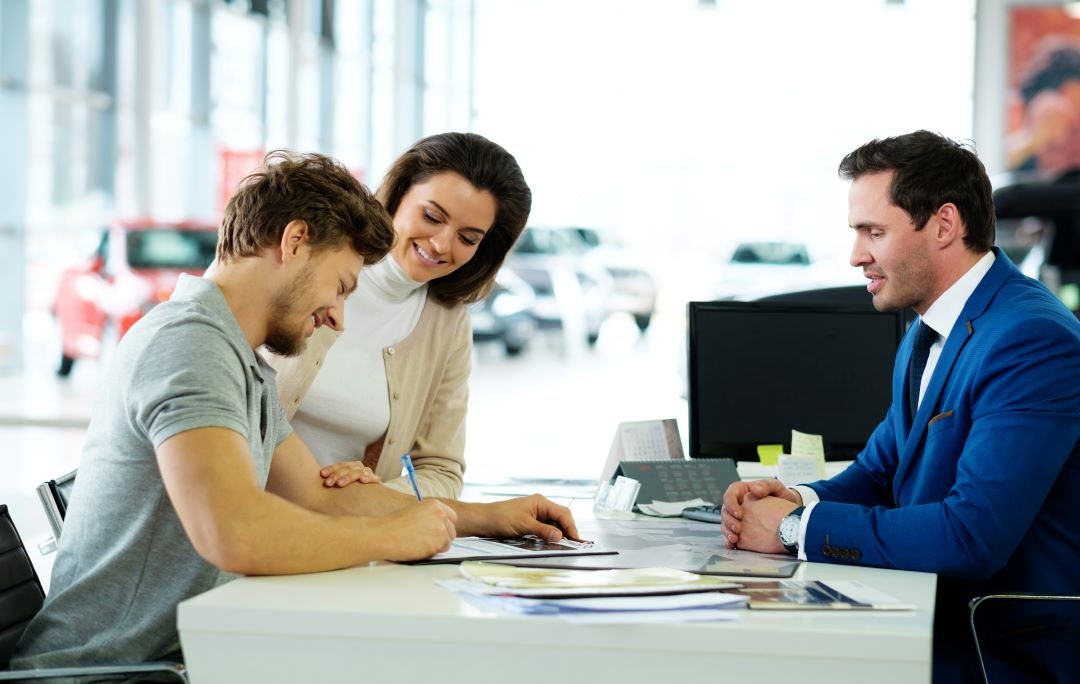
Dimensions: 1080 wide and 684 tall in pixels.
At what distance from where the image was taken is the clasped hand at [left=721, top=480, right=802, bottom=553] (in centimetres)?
224

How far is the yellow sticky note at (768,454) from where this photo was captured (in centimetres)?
Answer: 327

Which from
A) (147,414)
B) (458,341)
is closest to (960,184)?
(458,341)

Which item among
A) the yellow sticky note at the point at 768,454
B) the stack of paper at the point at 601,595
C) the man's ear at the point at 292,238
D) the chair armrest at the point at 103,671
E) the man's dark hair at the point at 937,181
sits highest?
the man's dark hair at the point at 937,181

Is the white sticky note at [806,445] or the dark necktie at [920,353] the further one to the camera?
the white sticky note at [806,445]

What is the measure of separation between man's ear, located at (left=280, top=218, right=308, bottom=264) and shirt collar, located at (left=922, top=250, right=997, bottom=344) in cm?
108

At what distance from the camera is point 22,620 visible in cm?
205

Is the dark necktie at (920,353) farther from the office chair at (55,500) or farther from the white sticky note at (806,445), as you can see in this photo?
the office chair at (55,500)

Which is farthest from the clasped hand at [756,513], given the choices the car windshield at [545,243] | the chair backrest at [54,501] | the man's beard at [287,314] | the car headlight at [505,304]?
the car windshield at [545,243]

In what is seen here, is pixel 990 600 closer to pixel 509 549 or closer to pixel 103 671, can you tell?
pixel 509 549

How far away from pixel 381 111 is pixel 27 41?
32.5 feet

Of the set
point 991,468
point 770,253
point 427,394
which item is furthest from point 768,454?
point 770,253

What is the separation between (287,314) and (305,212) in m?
0.15

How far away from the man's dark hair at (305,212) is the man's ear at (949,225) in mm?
930

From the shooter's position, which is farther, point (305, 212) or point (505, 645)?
point (305, 212)
